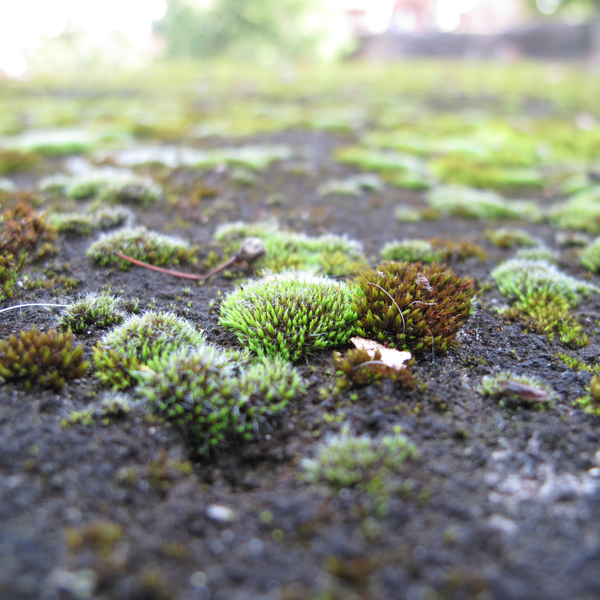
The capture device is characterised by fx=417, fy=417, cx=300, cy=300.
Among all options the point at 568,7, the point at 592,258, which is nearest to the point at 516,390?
the point at 592,258

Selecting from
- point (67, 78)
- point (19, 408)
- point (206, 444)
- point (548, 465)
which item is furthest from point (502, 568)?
point (67, 78)

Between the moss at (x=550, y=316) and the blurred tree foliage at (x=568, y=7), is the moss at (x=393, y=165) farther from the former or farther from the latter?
the blurred tree foliage at (x=568, y=7)

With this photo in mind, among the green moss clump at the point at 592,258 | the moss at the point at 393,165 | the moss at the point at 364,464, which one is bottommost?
the moss at the point at 364,464

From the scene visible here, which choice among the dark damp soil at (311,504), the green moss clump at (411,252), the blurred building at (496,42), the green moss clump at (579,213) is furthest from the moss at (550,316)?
the blurred building at (496,42)

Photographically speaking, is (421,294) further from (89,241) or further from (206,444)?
(89,241)

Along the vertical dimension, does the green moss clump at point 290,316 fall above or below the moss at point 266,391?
above

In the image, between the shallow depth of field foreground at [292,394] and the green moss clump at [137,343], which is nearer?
the shallow depth of field foreground at [292,394]

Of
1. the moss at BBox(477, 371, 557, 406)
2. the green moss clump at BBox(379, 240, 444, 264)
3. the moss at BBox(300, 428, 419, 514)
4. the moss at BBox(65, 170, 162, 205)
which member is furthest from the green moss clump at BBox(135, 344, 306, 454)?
the moss at BBox(65, 170, 162, 205)
